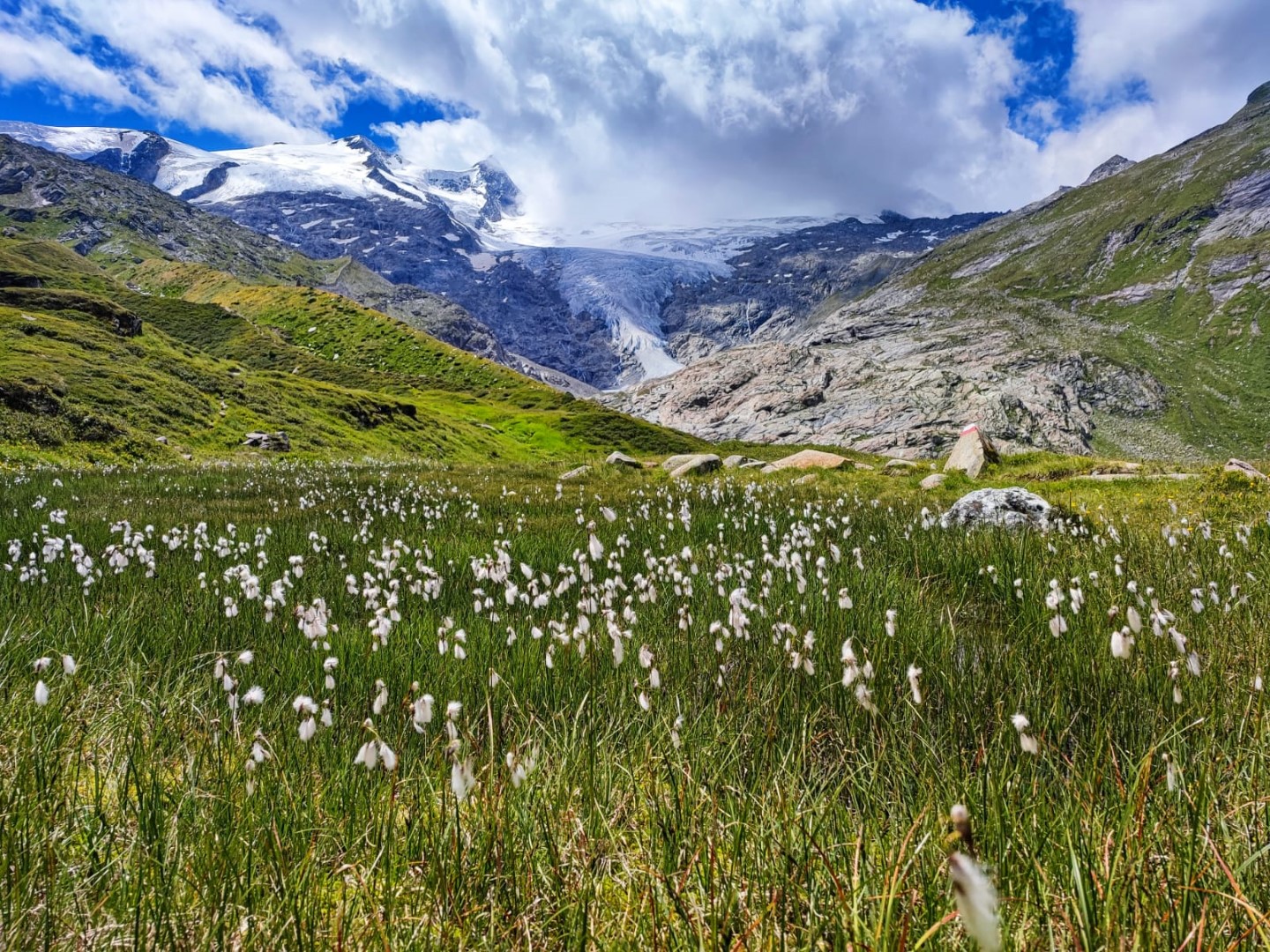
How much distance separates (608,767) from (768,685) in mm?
1107

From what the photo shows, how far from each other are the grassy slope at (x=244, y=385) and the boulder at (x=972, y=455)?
3334cm

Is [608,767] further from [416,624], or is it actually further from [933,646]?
[416,624]

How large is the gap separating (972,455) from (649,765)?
19295 millimetres

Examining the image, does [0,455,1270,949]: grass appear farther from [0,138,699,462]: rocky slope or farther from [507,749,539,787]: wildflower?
[0,138,699,462]: rocky slope

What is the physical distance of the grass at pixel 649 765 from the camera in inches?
65.9

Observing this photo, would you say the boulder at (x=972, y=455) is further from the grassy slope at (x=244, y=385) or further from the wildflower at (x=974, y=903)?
the grassy slope at (x=244, y=385)

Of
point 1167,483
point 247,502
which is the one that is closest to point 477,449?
point 247,502

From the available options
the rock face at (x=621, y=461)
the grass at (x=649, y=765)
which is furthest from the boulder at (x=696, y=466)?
the grass at (x=649, y=765)

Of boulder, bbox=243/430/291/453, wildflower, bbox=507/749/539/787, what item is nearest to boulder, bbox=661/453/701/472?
wildflower, bbox=507/749/539/787

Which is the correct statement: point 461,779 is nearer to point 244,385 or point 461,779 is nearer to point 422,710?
point 422,710

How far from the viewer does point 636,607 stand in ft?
17.9

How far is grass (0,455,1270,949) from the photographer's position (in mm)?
1673

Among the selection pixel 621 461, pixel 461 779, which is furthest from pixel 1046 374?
pixel 461 779

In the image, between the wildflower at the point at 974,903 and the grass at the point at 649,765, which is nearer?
the wildflower at the point at 974,903
